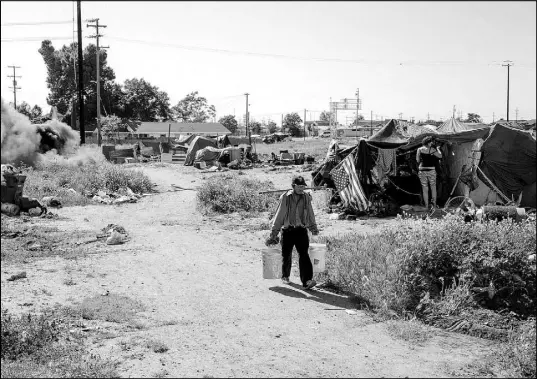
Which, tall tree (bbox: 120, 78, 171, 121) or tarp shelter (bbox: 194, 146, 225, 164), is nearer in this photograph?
tarp shelter (bbox: 194, 146, 225, 164)

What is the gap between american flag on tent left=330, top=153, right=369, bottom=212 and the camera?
43.3ft

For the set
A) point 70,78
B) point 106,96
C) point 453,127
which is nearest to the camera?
point 453,127

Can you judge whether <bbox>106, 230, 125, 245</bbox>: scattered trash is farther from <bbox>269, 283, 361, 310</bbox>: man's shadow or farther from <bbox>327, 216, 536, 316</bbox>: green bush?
<bbox>327, 216, 536, 316</bbox>: green bush

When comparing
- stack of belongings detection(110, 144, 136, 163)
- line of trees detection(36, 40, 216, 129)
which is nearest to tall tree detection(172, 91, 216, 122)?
line of trees detection(36, 40, 216, 129)

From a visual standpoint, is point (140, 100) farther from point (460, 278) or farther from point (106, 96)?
point (460, 278)

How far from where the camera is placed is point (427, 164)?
12.8m

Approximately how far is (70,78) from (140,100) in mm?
16680

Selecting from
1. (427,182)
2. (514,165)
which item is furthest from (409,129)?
(514,165)

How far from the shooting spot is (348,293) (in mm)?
7137

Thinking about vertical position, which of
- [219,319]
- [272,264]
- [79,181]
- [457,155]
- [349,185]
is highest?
[457,155]

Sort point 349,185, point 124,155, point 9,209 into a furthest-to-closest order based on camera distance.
Answer: point 124,155, point 349,185, point 9,209

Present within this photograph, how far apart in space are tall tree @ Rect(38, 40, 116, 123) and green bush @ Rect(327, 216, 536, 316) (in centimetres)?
4039

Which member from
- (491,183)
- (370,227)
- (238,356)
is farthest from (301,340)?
(491,183)

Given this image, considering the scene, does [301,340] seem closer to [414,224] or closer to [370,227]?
[414,224]
